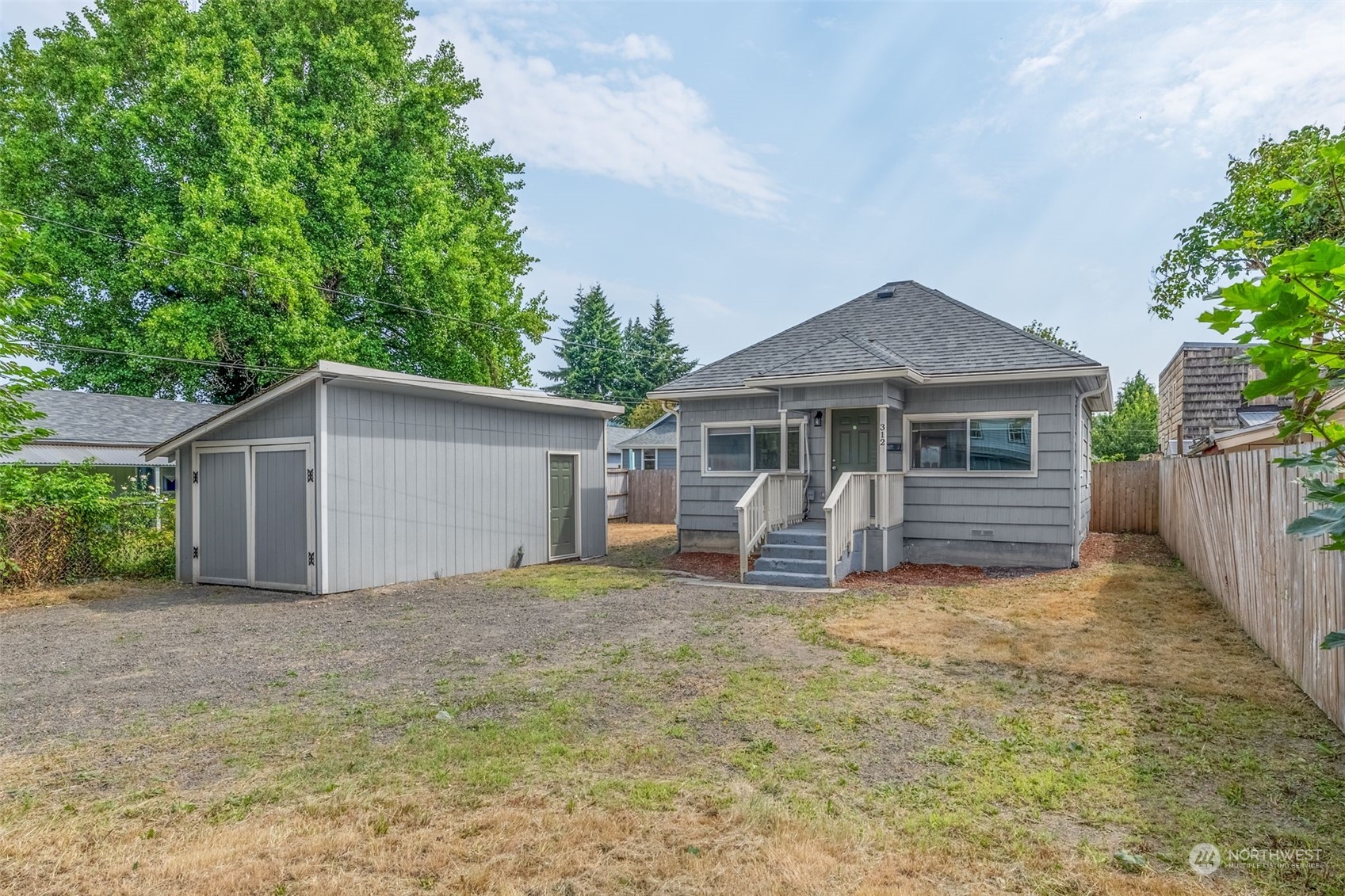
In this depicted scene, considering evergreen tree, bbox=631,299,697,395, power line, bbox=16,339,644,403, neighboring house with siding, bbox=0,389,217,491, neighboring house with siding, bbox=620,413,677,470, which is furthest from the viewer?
evergreen tree, bbox=631,299,697,395

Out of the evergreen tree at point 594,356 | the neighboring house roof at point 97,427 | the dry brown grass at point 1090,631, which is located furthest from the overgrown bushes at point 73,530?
the evergreen tree at point 594,356

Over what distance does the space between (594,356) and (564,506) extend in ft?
94.6

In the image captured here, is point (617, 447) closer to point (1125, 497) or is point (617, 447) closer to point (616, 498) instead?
point (616, 498)

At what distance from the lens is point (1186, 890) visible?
244 centimetres

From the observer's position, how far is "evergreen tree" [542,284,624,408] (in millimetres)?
40594

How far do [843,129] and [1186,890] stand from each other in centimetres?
1090

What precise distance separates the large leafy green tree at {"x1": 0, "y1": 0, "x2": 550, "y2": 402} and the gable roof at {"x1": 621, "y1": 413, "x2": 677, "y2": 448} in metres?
10.2

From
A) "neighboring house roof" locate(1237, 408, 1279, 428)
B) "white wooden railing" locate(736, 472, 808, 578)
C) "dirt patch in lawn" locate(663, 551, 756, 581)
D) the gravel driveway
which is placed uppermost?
"neighboring house roof" locate(1237, 408, 1279, 428)

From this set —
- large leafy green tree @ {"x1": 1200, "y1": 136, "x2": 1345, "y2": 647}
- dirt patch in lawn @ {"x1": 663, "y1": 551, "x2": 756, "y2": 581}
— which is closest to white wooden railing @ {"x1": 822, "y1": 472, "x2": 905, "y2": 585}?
dirt patch in lawn @ {"x1": 663, "y1": 551, "x2": 756, "y2": 581}

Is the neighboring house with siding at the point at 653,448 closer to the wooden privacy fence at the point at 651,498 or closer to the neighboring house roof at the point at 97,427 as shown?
the wooden privacy fence at the point at 651,498

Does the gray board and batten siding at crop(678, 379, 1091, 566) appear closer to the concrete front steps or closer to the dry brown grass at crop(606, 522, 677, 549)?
the concrete front steps

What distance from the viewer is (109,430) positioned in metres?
15.4

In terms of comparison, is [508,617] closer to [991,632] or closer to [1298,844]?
[991,632]

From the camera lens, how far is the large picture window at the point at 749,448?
11734 millimetres
